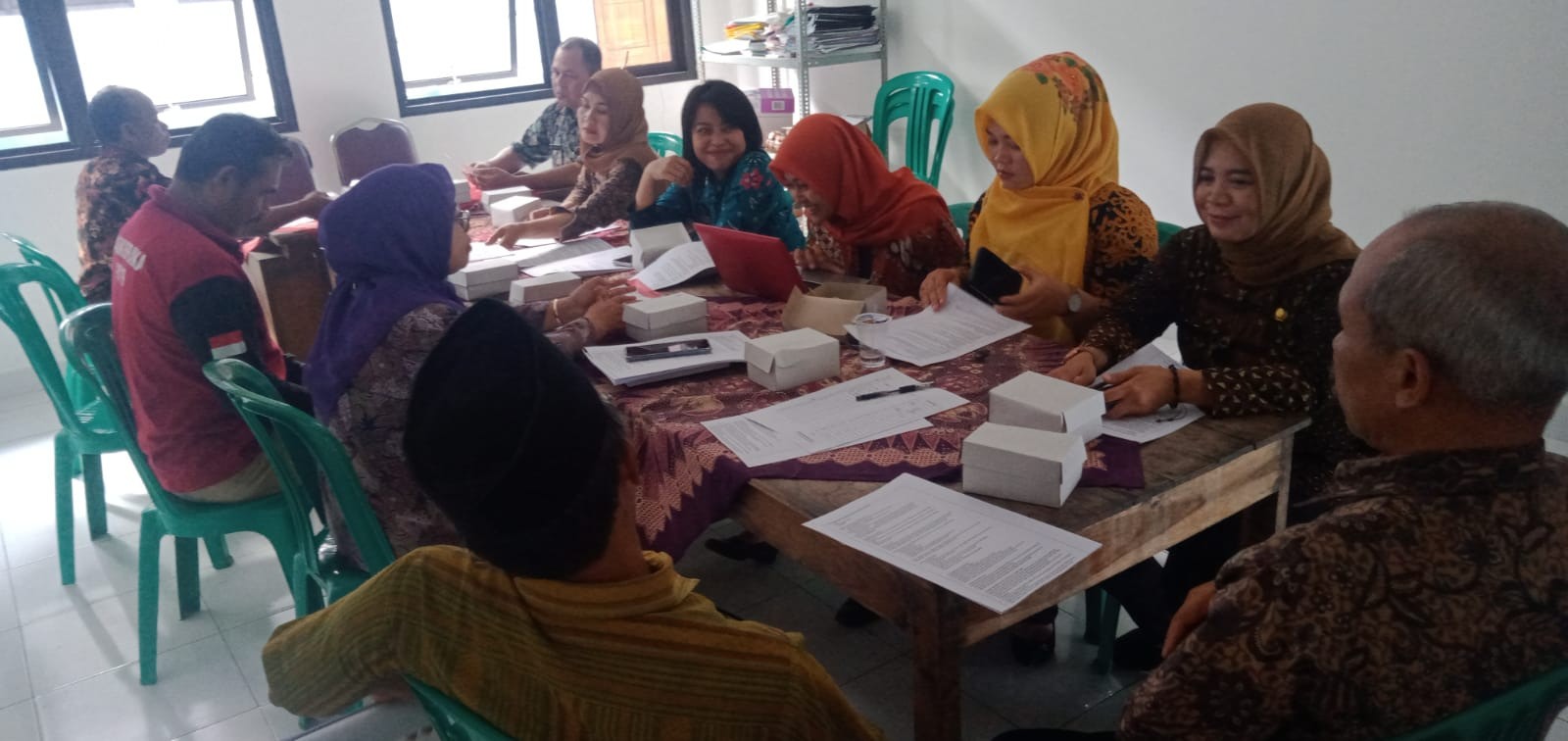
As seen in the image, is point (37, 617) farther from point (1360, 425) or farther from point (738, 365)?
point (1360, 425)

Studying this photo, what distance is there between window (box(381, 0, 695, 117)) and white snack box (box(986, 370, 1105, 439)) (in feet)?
12.4

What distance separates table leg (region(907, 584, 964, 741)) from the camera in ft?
3.67

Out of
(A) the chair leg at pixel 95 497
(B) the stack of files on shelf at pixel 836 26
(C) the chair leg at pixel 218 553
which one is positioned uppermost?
(B) the stack of files on shelf at pixel 836 26

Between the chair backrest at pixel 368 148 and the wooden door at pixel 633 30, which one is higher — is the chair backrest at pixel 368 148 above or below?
below

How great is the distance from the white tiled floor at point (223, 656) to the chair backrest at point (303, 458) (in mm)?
559

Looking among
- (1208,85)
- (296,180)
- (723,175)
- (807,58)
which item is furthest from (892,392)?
(296,180)

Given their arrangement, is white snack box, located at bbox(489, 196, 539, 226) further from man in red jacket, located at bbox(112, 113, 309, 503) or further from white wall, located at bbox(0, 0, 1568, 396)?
white wall, located at bbox(0, 0, 1568, 396)

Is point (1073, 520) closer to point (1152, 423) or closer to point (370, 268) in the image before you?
point (1152, 423)

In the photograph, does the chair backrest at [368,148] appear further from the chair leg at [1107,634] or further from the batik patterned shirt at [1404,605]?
the batik patterned shirt at [1404,605]

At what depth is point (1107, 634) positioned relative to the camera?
6.45ft

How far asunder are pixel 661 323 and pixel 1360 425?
4.15 feet

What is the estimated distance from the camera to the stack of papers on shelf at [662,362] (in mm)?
1751

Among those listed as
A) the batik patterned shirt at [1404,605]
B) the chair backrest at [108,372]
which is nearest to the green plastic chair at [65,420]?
the chair backrest at [108,372]

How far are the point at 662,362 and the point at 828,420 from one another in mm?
389
